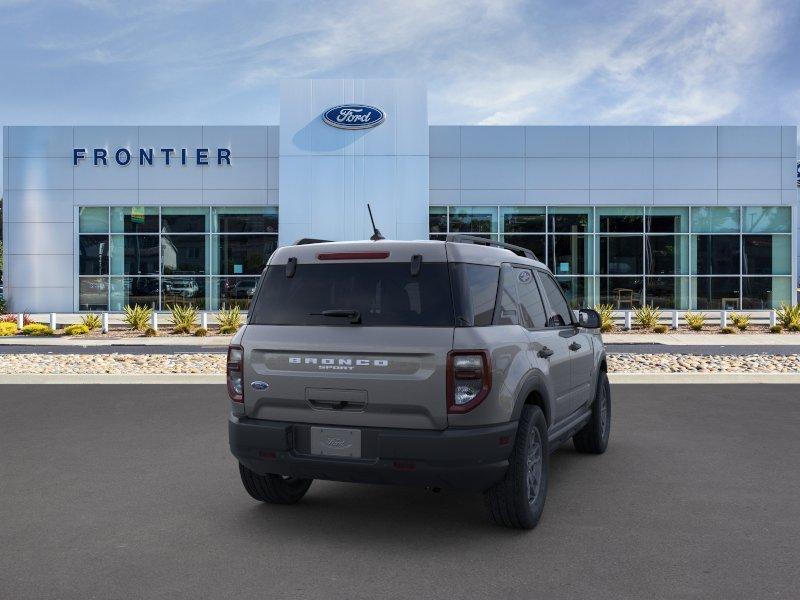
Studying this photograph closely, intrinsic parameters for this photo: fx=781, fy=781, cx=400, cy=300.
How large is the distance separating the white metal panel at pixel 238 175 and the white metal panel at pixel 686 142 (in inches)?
570

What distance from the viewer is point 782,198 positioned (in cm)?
2880

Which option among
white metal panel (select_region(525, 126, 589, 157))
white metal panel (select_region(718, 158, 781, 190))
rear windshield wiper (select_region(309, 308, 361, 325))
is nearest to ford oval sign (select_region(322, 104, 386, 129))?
white metal panel (select_region(525, 126, 589, 157))

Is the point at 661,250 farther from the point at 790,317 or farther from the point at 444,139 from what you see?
the point at 444,139

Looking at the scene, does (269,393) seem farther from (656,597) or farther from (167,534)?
(656,597)

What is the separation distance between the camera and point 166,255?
29.4 metres

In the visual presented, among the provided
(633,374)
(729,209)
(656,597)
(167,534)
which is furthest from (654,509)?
(729,209)

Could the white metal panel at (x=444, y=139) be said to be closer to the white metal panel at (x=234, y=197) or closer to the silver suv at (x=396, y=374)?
the white metal panel at (x=234, y=197)

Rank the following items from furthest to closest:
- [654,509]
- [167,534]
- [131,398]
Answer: [131,398]
[654,509]
[167,534]

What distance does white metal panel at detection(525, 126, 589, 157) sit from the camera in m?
28.5

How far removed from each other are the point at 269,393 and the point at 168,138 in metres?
25.8

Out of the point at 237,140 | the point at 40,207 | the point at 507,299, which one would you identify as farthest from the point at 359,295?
the point at 40,207

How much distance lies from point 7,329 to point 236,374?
2022cm

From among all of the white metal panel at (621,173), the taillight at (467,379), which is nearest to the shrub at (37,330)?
the white metal panel at (621,173)

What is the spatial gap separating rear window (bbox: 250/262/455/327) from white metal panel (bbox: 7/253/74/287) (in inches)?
1046
